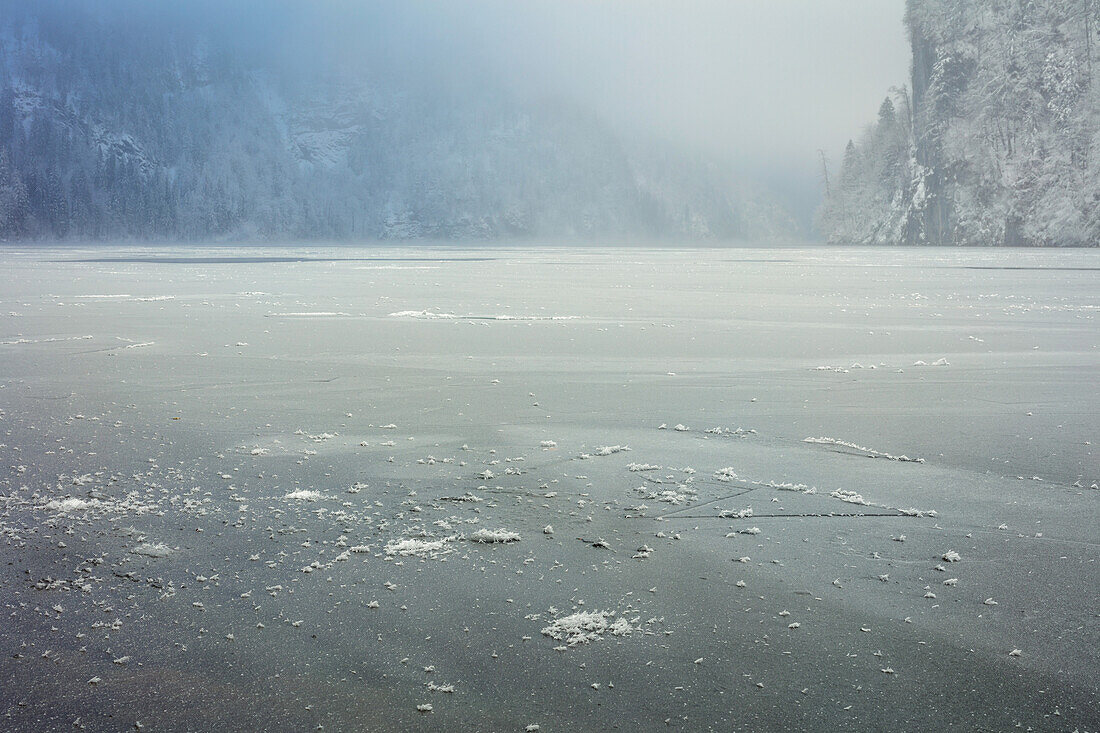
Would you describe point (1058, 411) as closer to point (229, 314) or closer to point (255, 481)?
point (255, 481)

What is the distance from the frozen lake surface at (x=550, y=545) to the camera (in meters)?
3.01

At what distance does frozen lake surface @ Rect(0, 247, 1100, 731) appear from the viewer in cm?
301

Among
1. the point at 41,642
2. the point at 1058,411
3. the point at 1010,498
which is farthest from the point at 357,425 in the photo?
the point at 1058,411

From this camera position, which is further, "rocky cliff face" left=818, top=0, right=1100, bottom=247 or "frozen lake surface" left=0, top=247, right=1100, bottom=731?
"rocky cliff face" left=818, top=0, right=1100, bottom=247

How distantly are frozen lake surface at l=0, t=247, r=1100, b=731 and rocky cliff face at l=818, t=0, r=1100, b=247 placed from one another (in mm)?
66738

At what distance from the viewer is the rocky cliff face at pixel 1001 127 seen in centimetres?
6675

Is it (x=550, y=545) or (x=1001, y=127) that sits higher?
(x=1001, y=127)

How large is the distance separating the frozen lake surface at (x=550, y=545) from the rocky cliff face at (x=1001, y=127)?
219 ft

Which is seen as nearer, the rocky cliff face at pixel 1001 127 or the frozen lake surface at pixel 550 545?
the frozen lake surface at pixel 550 545

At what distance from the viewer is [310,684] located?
10.1ft

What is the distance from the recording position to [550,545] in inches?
175

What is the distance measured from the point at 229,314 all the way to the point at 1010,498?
1462 cm

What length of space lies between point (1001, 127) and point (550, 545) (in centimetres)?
8144

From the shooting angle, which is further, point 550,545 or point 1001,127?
point 1001,127
